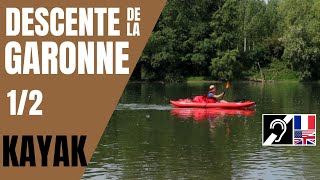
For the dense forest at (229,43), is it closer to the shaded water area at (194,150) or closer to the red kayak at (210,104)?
the red kayak at (210,104)

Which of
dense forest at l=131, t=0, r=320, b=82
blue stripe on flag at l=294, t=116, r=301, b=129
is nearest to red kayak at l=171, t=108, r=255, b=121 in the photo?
blue stripe on flag at l=294, t=116, r=301, b=129

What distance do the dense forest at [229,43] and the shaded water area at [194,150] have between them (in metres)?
43.8

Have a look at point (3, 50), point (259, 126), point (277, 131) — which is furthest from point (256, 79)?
point (277, 131)

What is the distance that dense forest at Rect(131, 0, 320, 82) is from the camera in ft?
273

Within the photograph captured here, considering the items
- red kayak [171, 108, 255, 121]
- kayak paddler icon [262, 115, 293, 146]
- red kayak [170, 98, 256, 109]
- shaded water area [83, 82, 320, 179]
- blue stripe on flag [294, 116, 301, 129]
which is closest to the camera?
shaded water area [83, 82, 320, 179]

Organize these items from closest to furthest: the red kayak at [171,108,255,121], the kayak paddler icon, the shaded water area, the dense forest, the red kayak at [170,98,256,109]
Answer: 1. the shaded water area
2. the kayak paddler icon
3. the red kayak at [171,108,255,121]
4. the red kayak at [170,98,256,109]
5. the dense forest

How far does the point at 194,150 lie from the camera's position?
83.7 ft

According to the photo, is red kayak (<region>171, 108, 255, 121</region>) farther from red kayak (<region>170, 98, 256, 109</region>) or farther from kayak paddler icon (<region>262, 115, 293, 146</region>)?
kayak paddler icon (<region>262, 115, 293, 146</region>)

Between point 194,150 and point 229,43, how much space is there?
61490 mm

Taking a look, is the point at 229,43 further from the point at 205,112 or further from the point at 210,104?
the point at 205,112

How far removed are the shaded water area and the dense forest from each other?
4383cm

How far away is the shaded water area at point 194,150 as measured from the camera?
21266 mm

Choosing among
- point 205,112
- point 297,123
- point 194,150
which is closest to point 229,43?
point 205,112

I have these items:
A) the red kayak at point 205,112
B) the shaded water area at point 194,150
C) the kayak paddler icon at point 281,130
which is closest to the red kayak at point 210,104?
the red kayak at point 205,112
